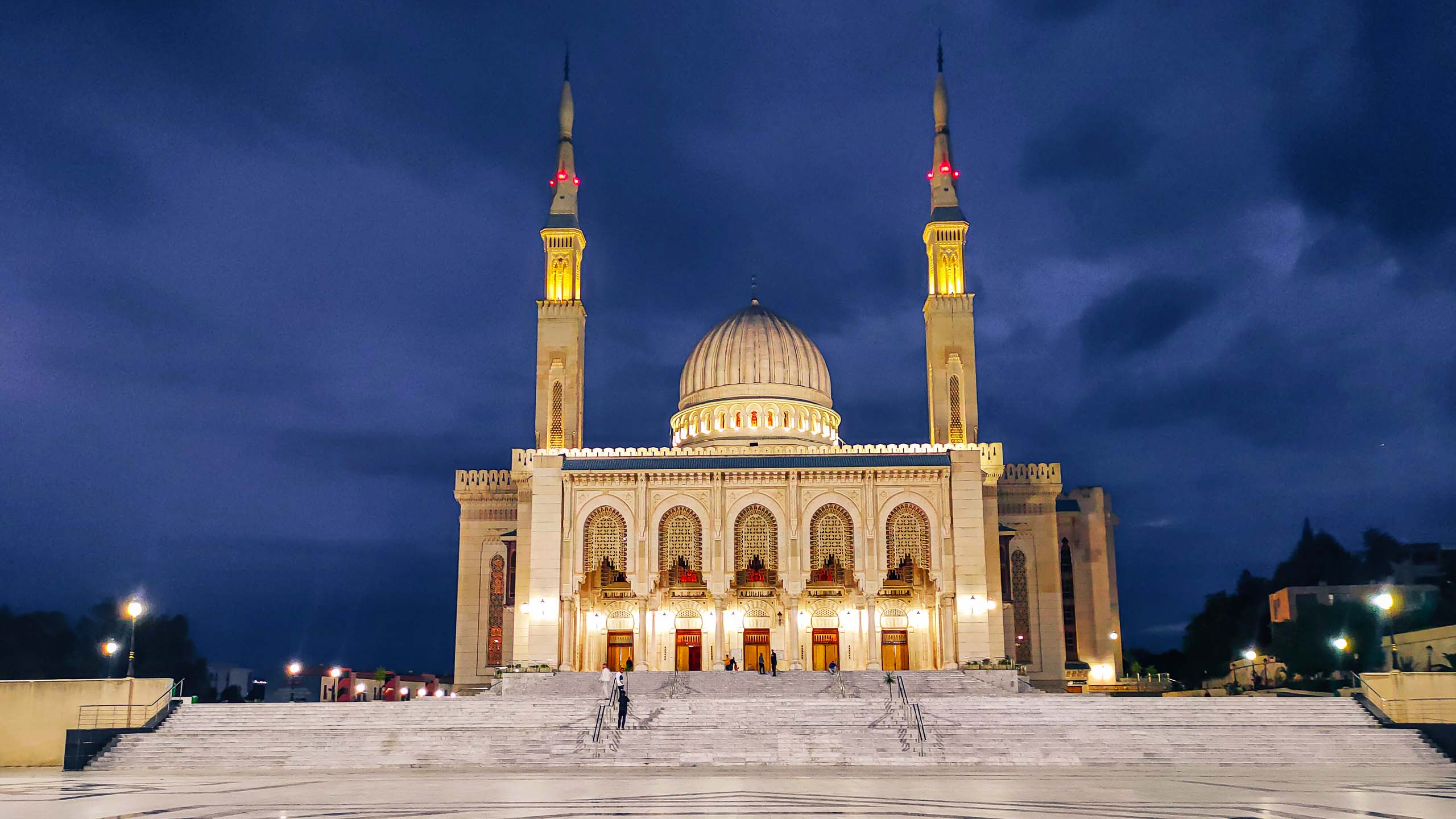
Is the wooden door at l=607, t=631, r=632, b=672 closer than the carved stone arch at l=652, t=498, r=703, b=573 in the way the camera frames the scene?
No

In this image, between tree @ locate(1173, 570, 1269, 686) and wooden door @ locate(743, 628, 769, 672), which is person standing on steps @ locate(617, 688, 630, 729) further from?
tree @ locate(1173, 570, 1269, 686)

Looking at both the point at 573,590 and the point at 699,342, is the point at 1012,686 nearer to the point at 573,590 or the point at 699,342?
the point at 573,590

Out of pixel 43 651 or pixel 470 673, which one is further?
pixel 43 651

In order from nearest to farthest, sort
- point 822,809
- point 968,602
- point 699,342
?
point 822,809 → point 968,602 → point 699,342

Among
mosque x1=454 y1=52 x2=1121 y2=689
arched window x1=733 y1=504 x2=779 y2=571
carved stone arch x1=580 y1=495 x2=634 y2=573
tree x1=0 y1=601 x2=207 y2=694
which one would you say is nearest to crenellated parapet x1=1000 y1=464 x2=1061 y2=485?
mosque x1=454 y1=52 x2=1121 y2=689

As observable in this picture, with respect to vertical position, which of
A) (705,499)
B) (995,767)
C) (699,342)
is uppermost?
(699,342)

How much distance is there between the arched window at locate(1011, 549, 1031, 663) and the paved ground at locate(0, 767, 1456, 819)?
24.2 meters

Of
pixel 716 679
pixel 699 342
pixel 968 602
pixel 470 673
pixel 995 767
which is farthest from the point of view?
pixel 699 342

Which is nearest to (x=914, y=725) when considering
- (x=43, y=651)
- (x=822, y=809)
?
(x=822, y=809)

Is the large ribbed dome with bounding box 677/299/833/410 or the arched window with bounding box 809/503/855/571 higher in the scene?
the large ribbed dome with bounding box 677/299/833/410

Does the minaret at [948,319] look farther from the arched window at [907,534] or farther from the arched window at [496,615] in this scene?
the arched window at [496,615]

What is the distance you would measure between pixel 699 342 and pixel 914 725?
2698 cm

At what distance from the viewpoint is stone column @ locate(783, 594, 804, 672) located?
38.8 meters

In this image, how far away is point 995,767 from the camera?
2216 cm
